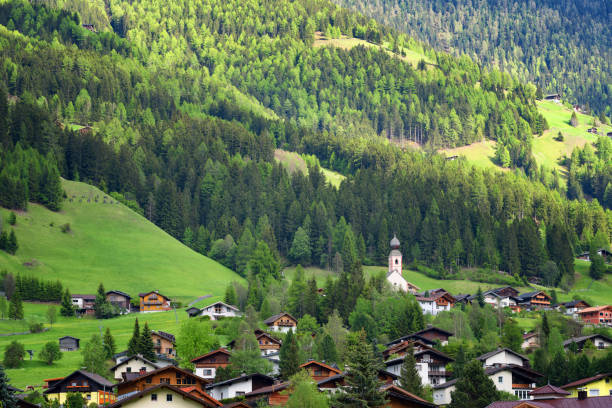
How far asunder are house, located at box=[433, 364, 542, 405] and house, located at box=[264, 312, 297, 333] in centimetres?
4261

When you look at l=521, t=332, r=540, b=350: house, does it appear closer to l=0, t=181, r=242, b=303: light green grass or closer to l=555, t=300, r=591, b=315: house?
l=555, t=300, r=591, b=315: house

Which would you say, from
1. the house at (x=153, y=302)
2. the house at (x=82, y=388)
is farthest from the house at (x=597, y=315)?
the house at (x=82, y=388)

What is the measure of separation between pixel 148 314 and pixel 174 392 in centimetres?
9002

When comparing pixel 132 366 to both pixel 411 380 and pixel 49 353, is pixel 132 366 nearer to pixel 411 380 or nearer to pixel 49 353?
pixel 49 353

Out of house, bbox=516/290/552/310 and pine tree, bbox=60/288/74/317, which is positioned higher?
house, bbox=516/290/552/310

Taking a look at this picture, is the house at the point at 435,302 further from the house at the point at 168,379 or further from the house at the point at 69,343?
the house at the point at 168,379

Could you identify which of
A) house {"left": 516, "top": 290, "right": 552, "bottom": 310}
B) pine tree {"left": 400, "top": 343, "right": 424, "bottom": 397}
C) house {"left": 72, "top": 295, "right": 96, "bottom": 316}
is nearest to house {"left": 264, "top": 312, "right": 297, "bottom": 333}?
house {"left": 72, "top": 295, "right": 96, "bottom": 316}

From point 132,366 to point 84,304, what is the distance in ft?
179

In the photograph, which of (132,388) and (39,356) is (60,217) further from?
(132,388)

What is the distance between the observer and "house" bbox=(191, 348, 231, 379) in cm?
11200

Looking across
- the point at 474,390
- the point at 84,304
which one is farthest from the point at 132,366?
the point at 84,304

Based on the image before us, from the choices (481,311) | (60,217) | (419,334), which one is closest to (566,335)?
(481,311)

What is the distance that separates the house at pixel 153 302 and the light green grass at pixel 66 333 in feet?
16.7

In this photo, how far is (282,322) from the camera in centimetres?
14488
